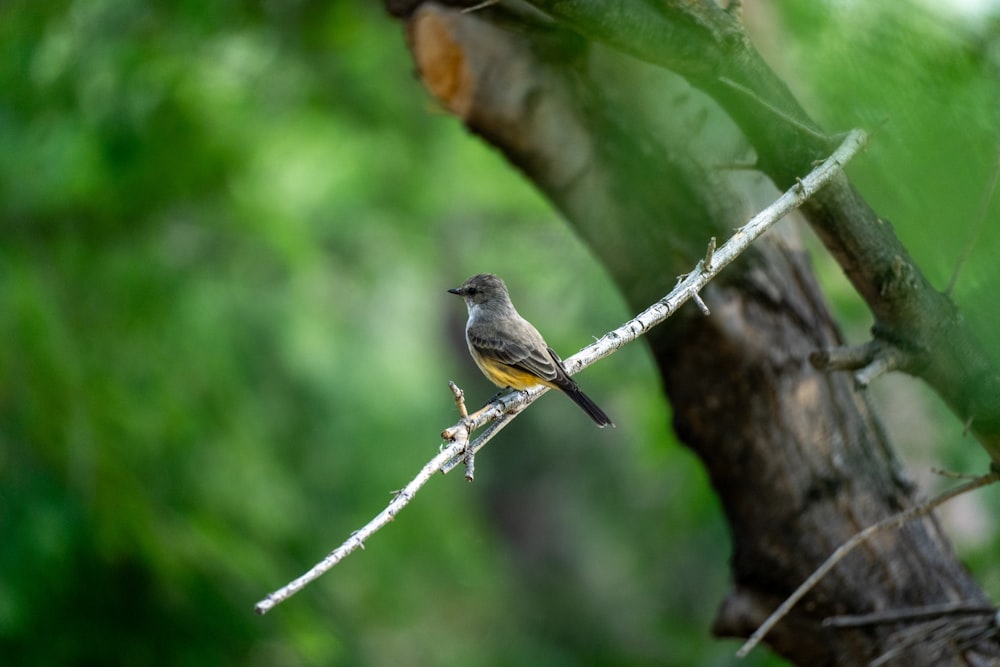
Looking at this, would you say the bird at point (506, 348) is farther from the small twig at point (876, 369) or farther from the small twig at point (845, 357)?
the small twig at point (876, 369)

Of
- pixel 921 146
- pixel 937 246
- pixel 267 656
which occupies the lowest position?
pixel 267 656

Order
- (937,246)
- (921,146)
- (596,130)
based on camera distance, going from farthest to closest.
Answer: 1. (596,130)
2. (937,246)
3. (921,146)

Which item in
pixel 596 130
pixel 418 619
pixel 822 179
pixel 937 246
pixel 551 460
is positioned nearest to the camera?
pixel 937 246

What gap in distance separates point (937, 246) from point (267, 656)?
533cm

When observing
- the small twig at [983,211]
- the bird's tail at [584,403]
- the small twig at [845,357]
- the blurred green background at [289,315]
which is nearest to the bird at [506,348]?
the bird's tail at [584,403]

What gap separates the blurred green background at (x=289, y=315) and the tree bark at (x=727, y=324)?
1.65 ft

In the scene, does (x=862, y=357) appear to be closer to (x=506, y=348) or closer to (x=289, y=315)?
(x=506, y=348)

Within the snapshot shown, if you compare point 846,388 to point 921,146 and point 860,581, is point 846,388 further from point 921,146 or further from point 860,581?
point 921,146

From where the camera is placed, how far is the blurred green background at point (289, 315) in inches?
167

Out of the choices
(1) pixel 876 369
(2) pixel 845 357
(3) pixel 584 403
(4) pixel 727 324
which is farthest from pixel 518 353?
(1) pixel 876 369

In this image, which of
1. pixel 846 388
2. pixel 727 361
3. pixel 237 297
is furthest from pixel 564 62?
pixel 237 297

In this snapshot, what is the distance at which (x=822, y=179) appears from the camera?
7.90 feet

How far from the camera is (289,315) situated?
9.19 m

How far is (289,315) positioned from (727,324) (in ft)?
20.5
